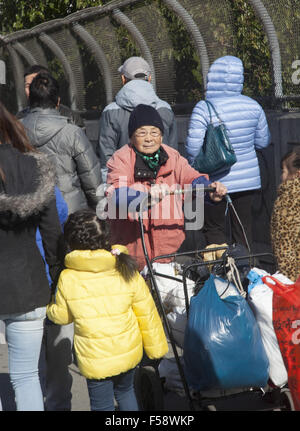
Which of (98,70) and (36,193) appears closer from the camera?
(36,193)

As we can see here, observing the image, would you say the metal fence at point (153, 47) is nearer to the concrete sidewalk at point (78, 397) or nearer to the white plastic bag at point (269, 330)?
the concrete sidewalk at point (78, 397)

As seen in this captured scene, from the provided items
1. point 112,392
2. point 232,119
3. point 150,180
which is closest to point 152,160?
point 150,180

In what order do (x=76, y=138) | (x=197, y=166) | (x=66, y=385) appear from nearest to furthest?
(x=66, y=385)
(x=76, y=138)
(x=197, y=166)

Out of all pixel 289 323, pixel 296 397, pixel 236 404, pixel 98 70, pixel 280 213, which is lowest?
pixel 236 404

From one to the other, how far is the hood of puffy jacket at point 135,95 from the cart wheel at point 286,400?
316cm

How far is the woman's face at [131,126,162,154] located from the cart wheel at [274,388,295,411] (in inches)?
68.7

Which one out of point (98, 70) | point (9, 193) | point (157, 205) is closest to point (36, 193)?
point (9, 193)

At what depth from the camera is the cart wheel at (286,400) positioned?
4.45m

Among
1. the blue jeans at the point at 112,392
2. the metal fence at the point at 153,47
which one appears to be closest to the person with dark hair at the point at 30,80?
the metal fence at the point at 153,47

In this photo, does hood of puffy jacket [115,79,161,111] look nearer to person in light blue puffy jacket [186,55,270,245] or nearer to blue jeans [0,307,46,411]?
person in light blue puffy jacket [186,55,270,245]

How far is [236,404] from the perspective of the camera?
196 inches

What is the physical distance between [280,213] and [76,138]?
7.22 ft

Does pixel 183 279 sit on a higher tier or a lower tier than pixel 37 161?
lower

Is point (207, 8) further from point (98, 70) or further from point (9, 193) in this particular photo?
point (9, 193)
